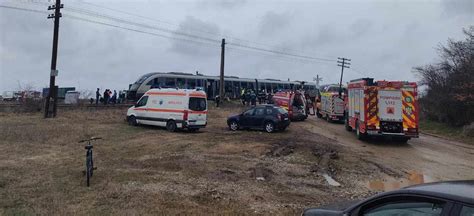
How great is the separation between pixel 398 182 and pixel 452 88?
2304 centimetres

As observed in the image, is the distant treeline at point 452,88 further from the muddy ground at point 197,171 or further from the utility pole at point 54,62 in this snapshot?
the utility pole at point 54,62

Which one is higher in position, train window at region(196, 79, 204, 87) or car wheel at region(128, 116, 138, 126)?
train window at region(196, 79, 204, 87)

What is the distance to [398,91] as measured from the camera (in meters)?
22.3

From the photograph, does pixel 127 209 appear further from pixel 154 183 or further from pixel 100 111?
pixel 100 111

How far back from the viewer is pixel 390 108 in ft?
72.8

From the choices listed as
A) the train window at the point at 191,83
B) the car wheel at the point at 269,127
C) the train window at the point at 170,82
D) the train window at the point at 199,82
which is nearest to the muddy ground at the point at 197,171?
the car wheel at the point at 269,127

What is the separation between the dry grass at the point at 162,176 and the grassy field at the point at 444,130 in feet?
45.2

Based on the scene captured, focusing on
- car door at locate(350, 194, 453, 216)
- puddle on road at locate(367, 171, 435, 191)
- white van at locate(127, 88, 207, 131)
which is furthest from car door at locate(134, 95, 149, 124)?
car door at locate(350, 194, 453, 216)

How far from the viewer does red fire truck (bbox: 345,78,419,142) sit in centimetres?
2211

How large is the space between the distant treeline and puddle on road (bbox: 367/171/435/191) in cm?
1853

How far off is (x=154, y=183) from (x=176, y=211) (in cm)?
276

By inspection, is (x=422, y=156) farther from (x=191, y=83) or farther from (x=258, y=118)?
(x=191, y=83)

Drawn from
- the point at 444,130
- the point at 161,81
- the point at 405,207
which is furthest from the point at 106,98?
the point at 405,207

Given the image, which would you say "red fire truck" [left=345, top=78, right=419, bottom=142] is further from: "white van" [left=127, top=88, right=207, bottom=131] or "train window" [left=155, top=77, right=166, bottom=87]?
"train window" [left=155, top=77, right=166, bottom=87]
